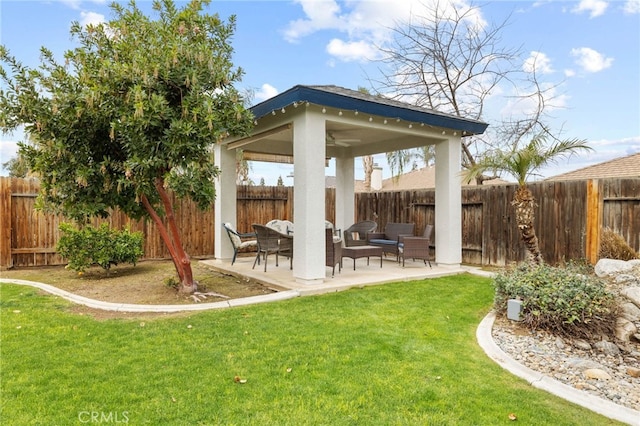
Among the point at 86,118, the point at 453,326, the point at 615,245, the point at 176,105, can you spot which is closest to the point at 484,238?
the point at 615,245

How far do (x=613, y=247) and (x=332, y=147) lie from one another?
267 inches

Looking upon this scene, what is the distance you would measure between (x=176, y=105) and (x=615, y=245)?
310 inches

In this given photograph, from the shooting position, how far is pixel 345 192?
10883 mm

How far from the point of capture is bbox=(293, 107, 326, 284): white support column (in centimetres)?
608

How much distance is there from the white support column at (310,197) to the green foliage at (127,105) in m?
1.12

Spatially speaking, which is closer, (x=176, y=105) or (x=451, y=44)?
(x=176, y=105)

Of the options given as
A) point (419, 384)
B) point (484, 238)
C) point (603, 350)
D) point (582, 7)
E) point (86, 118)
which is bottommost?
point (603, 350)

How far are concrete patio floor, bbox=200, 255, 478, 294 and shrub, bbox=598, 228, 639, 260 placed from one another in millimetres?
2320

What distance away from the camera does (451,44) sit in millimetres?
12391

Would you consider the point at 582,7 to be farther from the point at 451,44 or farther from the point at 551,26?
the point at 451,44

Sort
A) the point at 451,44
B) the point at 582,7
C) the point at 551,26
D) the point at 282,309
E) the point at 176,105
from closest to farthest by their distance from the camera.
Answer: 1. the point at 282,309
2. the point at 176,105
3. the point at 582,7
4. the point at 551,26
5. the point at 451,44

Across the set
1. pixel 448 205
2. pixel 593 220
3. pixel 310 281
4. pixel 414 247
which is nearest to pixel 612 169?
pixel 593 220

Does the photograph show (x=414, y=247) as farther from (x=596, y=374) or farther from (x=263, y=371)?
(x=263, y=371)

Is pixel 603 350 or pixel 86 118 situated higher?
pixel 86 118
